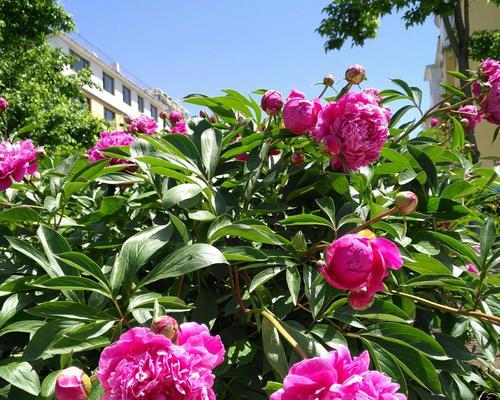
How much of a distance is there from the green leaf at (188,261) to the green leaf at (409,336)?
0.92 ft

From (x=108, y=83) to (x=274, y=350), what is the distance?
1070 inches

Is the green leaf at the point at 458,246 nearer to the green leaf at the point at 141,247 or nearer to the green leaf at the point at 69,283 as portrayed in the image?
the green leaf at the point at 141,247

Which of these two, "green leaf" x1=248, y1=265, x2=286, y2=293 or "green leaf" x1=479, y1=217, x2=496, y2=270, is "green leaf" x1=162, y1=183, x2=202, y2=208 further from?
"green leaf" x1=479, y1=217, x2=496, y2=270

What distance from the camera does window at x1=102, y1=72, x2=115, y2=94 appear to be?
Answer: 25469 mm

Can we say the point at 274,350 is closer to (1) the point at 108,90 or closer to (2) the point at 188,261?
(2) the point at 188,261

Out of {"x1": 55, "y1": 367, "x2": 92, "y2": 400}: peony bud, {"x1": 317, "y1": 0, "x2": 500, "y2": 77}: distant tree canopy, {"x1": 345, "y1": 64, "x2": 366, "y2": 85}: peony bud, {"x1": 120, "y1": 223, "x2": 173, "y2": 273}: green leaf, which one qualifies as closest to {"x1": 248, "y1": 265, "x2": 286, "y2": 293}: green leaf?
{"x1": 120, "y1": 223, "x2": 173, "y2": 273}: green leaf

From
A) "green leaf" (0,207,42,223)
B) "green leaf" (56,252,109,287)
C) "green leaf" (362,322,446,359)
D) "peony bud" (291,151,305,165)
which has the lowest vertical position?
"green leaf" (362,322,446,359)

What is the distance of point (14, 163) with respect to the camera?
1.00m

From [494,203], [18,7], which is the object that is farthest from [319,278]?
[18,7]

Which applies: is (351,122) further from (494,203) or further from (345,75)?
(494,203)

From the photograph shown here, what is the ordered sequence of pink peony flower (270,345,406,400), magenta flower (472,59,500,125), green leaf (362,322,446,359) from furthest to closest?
magenta flower (472,59,500,125) < green leaf (362,322,446,359) < pink peony flower (270,345,406,400)

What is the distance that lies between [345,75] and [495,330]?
1.92 feet

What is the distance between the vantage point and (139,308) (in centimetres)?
62

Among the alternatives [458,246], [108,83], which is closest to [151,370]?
[458,246]
